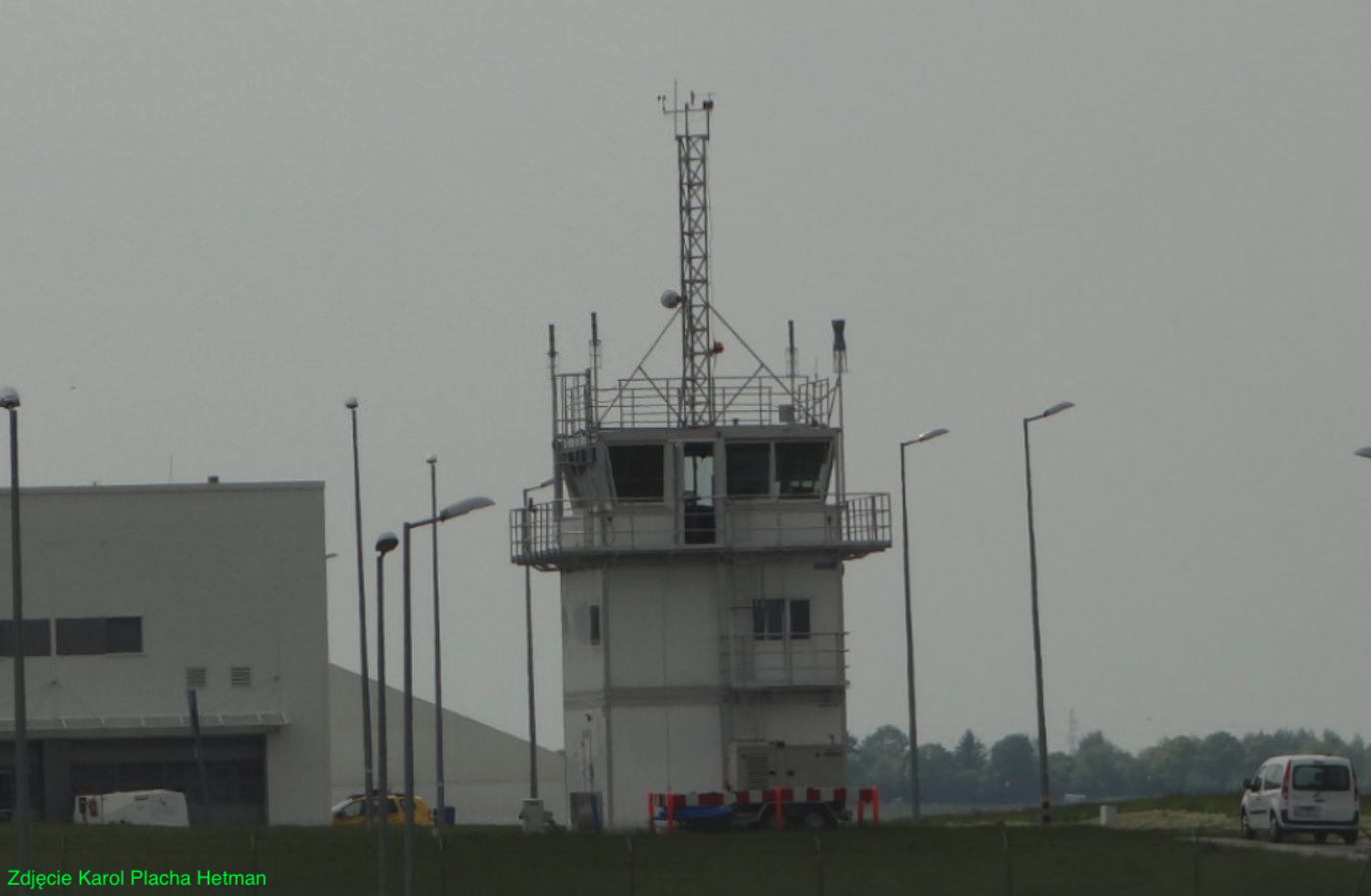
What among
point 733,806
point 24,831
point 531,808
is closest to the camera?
point 24,831

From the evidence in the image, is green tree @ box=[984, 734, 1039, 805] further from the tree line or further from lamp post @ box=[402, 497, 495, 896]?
lamp post @ box=[402, 497, 495, 896]

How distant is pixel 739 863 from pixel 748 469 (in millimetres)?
14808

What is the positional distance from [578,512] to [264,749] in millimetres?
24614

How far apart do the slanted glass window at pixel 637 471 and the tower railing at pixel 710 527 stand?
30 cm

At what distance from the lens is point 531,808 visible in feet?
196

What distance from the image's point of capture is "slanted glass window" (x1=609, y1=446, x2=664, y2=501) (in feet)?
186

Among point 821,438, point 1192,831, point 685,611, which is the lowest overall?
point 1192,831

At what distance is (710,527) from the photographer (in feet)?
186

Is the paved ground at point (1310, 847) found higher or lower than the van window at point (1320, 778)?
lower

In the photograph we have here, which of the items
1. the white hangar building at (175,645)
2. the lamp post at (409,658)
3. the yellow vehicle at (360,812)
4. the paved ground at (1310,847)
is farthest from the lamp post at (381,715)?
the white hangar building at (175,645)

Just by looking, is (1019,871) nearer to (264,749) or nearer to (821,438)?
(821,438)

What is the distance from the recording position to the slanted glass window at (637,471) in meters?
56.7

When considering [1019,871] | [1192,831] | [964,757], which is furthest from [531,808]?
[964,757]

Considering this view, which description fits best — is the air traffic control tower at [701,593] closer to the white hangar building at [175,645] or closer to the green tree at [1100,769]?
the white hangar building at [175,645]
